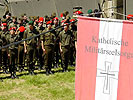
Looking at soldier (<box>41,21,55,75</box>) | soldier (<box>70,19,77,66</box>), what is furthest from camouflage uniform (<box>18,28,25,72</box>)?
soldier (<box>70,19,77,66</box>)

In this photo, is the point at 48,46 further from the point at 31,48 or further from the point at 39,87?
the point at 39,87

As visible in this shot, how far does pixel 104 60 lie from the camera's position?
5.00 m

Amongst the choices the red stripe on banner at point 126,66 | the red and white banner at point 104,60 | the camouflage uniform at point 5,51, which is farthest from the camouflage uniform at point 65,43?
the red stripe on banner at point 126,66

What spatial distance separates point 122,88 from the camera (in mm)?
4898

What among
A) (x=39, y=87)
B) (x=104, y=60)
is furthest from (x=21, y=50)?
(x=104, y=60)

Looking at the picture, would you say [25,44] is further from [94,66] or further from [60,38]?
[94,66]

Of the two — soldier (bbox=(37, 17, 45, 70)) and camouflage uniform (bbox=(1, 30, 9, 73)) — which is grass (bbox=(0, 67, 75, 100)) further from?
soldier (bbox=(37, 17, 45, 70))

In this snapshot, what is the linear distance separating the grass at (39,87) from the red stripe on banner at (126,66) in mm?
3681

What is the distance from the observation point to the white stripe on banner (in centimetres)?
486

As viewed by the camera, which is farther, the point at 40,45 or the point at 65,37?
the point at 40,45

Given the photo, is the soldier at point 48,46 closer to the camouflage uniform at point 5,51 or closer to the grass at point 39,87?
the grass at point 39,87

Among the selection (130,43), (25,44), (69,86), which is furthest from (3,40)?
(130,43)

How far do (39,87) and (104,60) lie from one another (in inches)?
191

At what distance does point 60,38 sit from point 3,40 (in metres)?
2.10
